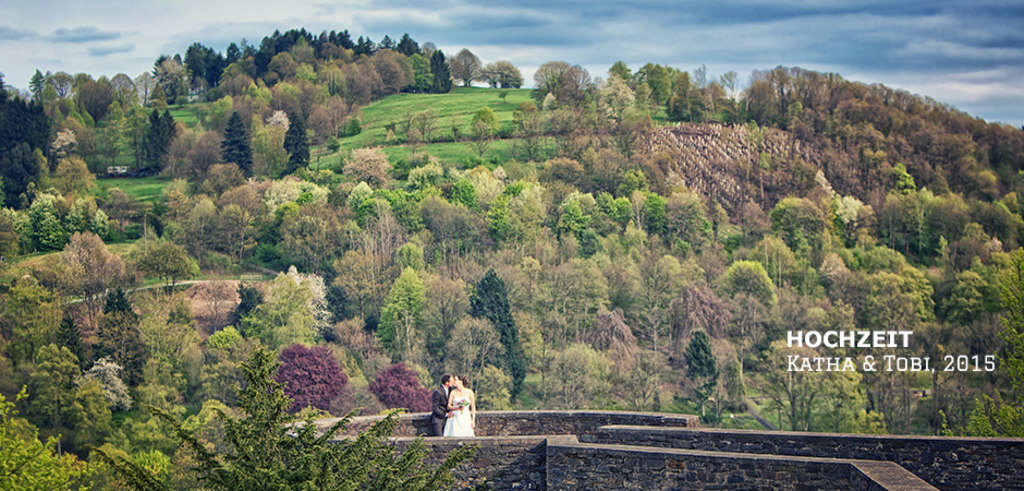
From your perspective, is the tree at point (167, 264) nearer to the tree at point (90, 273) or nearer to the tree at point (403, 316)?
the tree at point (90, 273)

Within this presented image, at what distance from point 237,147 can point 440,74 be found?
1816 inches

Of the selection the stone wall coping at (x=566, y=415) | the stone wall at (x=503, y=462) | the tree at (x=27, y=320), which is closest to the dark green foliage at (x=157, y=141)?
the tree at (x=27, y=320)

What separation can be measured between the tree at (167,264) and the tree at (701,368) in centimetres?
3873

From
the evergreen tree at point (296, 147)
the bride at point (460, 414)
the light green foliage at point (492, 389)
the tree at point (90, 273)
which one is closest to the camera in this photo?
the bride at point (460, 414)

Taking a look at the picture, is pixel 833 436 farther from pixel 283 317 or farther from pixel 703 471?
pixel 283 317

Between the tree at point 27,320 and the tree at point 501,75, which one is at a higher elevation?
the tree at point 501,75

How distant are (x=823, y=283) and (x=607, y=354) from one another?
85.4 feet

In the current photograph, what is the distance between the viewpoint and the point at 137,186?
375ft

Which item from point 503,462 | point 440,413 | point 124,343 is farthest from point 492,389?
point 503,462

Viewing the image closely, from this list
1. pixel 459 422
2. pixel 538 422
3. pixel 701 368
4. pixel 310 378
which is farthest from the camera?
pixel 701 368

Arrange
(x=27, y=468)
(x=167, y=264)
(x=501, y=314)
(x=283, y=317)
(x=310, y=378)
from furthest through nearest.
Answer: (x=167, y=264), (x=501, y=314), (x=283, y=317), (x=310, y=378), (x=27, y=468)

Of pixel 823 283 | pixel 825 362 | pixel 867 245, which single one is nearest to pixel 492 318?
pixel 825 362

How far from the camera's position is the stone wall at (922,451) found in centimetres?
1479

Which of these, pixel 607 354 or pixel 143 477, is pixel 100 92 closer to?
pixel 607 354
